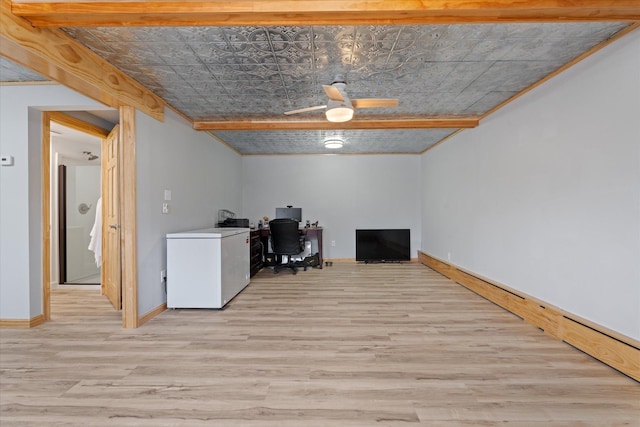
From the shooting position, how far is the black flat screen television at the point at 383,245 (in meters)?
6.17

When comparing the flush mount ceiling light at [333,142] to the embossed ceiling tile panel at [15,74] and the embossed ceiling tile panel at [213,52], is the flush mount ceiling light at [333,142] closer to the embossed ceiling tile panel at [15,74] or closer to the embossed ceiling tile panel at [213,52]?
the embossed ceiling tile panel at [213,52]

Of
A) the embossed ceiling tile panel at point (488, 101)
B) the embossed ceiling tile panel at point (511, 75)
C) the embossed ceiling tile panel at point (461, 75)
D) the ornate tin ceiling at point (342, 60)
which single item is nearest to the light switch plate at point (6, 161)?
the ornate tin ceiling at point (342, 60)

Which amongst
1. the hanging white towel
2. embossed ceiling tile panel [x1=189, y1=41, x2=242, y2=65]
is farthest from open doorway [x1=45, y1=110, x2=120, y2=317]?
embossed ceiling tile panel [x1=189, y1=41, x2=242, y2=65]

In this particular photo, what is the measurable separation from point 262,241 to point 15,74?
13.1ft

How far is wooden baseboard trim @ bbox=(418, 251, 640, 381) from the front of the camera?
1.90 metres

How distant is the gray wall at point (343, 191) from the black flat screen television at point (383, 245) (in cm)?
13

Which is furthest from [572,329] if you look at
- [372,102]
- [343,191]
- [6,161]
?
[6,161]

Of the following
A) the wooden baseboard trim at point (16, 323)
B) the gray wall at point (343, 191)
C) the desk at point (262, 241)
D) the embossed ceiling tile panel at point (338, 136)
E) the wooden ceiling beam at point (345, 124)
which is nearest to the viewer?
the wooden baseboard trim at point (16, 323)

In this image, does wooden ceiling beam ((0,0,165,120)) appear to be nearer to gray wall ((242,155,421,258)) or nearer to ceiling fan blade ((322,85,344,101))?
ceiling fan blade ((322,85,344,101))

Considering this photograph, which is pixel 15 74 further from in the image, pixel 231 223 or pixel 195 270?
pixel 231 223

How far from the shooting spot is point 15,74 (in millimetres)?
2672

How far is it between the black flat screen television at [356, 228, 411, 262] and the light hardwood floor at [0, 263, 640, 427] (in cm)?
287

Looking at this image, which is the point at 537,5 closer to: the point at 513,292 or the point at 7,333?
the point at 513,292

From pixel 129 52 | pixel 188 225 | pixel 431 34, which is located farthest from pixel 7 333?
pixel 431 34
